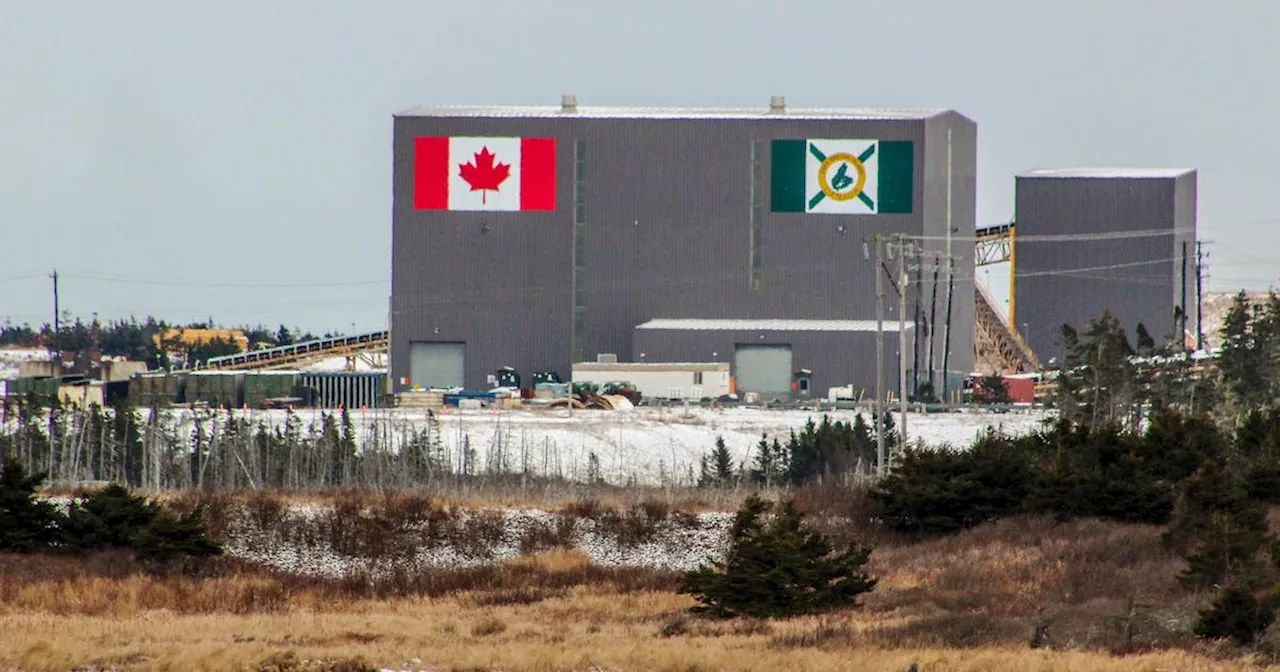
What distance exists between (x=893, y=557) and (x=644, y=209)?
63446mm

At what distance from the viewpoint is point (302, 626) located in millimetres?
34125

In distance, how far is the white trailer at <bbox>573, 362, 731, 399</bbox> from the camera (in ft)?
340

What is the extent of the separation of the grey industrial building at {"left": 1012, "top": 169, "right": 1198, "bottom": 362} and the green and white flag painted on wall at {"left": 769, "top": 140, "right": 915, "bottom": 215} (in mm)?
15921

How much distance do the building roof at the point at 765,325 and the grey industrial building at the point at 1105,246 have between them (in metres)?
16.2

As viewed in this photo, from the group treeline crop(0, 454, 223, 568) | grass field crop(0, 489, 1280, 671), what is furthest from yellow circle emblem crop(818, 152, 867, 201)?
treeline crop(0, 454, 223, 568)

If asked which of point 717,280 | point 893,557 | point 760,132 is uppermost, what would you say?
point 760,132

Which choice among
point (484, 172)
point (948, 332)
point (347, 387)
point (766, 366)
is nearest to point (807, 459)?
point (766, 366)

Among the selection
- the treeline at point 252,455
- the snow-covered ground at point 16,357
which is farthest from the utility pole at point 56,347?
the treeline at point 252,455

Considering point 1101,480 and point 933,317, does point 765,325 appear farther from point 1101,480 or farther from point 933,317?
point 1101,480

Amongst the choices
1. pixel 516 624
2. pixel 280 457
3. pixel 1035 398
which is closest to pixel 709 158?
pixel 1035 398

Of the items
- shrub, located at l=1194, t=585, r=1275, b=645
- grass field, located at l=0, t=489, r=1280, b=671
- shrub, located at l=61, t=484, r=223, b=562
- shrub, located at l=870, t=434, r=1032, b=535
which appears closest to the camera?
grass field, located at l=0, t=489, r=1280, b=671

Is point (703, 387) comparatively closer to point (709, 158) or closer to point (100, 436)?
point (709, 158)

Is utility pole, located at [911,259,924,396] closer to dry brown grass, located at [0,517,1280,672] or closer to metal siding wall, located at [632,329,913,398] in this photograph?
metal siding wall, located at [632,329,913,398]

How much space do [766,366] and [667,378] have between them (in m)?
5.52
